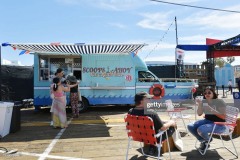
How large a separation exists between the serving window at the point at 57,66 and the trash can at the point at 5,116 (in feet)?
13.8

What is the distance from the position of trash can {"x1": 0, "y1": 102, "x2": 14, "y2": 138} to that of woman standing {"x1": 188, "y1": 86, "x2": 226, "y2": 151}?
165 inches

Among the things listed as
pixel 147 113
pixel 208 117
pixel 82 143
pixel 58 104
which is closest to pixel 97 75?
pixel 58 104

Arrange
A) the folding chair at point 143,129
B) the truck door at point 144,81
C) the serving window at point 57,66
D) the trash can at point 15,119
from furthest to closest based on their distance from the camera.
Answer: the truck door at point 144,81
the serving window at point 57,66
the trash can at point 15,119
the folding chair at point 143,129

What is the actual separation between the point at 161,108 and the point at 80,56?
3530 millimetres

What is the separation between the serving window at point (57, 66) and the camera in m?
11.9

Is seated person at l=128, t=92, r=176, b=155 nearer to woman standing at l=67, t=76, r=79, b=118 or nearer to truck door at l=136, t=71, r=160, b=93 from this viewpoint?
woman standing at l=67, t=76, r=79, b=118

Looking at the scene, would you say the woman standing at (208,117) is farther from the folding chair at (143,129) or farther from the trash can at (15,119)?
the trash can at (15,119)

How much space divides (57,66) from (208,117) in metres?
7.36

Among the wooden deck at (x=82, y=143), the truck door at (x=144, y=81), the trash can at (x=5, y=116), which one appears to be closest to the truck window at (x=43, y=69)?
the wooden deck at (x=82, y=143)

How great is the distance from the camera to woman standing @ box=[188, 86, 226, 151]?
558 centimetres

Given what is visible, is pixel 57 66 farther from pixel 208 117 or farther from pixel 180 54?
pixel 180 54

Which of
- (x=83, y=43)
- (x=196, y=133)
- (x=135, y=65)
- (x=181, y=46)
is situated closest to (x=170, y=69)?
(x=181, y=46)

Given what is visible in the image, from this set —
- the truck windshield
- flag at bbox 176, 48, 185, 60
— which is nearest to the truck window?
the truck windshield

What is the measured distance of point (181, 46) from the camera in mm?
20672
